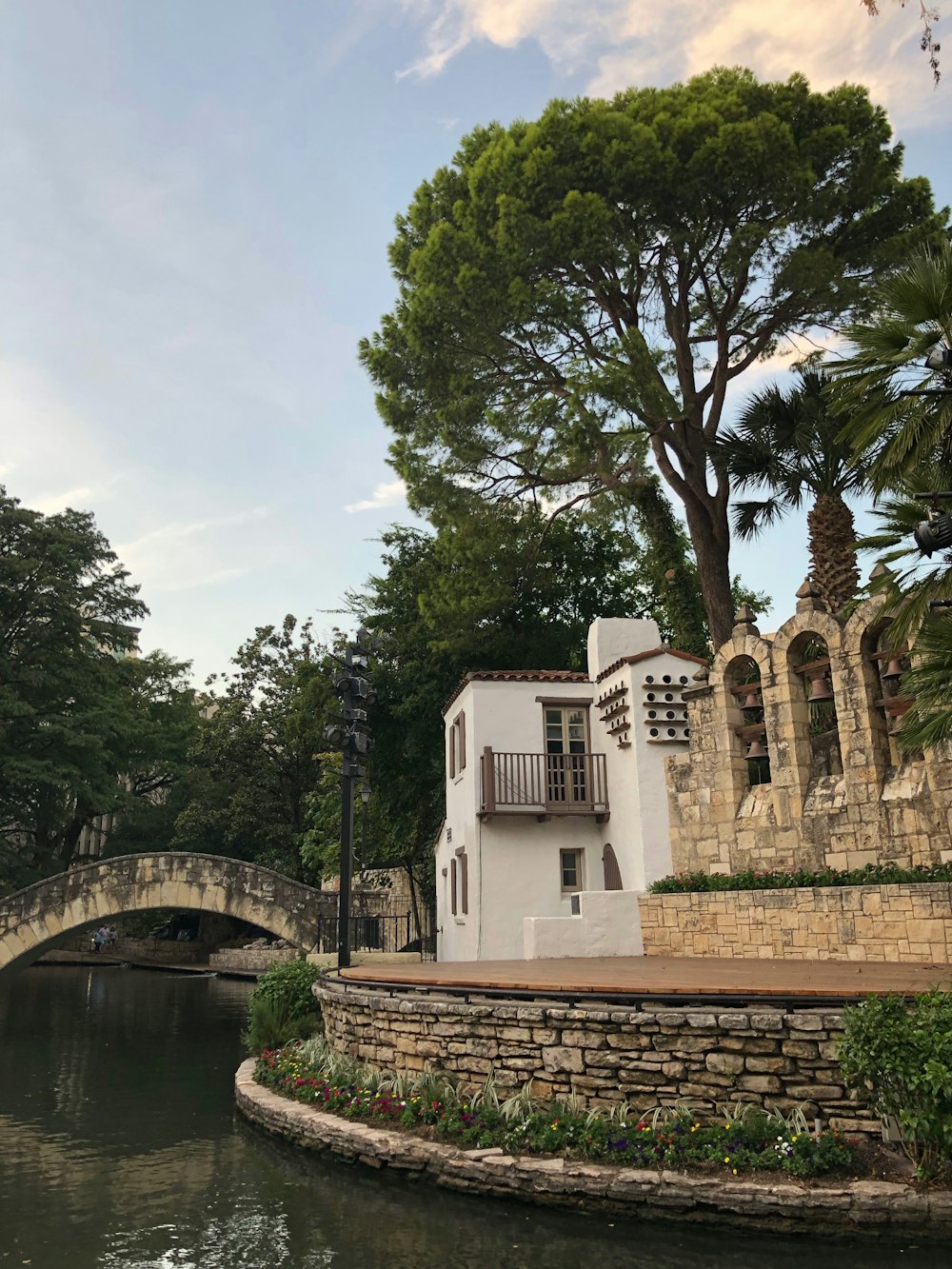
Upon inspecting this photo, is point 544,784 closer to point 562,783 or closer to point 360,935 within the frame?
point 562,783

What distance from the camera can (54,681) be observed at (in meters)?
33.8

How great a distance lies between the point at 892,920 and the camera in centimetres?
1173

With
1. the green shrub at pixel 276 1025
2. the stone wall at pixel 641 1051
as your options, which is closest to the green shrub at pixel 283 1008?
the green shrub at pixel 276 1025

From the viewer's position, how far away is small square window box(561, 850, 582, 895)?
61.2 feet

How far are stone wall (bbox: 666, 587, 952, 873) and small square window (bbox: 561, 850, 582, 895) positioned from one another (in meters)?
2.79

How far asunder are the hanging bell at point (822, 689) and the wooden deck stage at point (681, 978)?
3.81 metres

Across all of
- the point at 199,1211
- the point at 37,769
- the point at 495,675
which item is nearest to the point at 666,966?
the point at 199,1211

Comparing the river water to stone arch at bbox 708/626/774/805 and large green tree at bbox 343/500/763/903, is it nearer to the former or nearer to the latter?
stone arch at bbox 708/626/774/805

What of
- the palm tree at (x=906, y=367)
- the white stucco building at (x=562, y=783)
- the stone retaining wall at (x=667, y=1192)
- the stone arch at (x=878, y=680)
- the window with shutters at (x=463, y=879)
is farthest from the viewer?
the window with shutters at (x=463, y=879)

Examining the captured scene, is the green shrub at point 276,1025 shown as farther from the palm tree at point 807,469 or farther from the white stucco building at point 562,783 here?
the palm tree at point 807,469

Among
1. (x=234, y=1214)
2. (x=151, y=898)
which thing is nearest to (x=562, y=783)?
(x=151, y=898)

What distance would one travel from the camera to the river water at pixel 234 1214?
7.12m

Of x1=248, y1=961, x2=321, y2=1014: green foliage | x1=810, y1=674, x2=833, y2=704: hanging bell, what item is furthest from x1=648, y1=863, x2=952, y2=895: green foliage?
x1=248, y1=961, x2=321, y2=1014: green foliage

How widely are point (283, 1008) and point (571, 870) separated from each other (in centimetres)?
631
